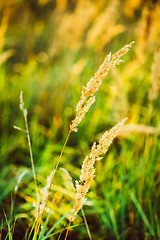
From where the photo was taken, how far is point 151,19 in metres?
1.87

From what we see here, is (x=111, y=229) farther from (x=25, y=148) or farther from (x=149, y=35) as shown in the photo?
(x=149, y=35)

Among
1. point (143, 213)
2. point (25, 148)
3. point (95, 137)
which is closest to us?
point (143, 213)

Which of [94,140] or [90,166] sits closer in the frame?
[90,166]

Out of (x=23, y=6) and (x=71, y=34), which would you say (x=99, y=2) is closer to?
(x=71, y=34)

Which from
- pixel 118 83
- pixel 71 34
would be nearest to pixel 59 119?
pixel 118 83

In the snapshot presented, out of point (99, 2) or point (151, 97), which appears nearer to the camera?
point (151, 97)

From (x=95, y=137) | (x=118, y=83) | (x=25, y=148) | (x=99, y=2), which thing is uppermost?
(x=99, y=2)

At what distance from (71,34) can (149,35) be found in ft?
3.36

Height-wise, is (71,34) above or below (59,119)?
above

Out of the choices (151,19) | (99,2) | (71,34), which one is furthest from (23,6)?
(151,19)

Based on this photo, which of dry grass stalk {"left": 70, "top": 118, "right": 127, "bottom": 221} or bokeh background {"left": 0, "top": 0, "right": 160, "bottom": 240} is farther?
bokeh background {"left": 0, "top": 0, "right": 160, "bottom": 240}

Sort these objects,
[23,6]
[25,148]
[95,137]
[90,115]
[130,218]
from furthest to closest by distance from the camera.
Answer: [23,6] < [90,115] < [95,137] < [25,148] < [130,218]

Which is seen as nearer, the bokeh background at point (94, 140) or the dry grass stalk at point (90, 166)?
the dry grass stalk at point (90, 166)

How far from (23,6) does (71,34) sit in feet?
9.07
